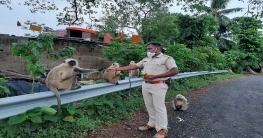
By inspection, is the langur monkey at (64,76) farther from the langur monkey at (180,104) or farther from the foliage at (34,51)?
the langur monkey at (180,104)

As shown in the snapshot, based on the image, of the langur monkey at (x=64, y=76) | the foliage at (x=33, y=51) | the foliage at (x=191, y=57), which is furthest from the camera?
the foliage at (x=191, y=57)

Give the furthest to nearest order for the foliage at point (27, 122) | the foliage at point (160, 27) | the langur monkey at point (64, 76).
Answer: the foliage at point (160, 27)
the langur monkey at point (64, 76)
the foliage at point (27, 122)

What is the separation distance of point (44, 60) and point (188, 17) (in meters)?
12.1

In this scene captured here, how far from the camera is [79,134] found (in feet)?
12.6

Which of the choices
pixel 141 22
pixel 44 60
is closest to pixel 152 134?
pixel 44 60

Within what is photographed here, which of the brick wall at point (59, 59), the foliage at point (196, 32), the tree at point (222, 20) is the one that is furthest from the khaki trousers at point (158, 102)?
the tree at point (222, 20)

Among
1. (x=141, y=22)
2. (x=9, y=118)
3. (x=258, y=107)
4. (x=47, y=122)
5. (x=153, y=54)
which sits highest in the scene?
(x=141, y=22)

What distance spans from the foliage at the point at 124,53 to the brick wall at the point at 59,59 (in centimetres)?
698

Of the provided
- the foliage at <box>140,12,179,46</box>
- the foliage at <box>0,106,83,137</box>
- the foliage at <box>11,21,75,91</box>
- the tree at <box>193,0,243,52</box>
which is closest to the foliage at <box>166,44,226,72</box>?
the foliage at <box>140,12,179,46</box>

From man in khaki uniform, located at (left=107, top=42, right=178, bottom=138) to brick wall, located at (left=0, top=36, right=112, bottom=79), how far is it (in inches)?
458

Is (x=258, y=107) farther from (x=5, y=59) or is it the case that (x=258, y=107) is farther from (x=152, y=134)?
(x=5, y=59)

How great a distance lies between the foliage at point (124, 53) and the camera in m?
8.86

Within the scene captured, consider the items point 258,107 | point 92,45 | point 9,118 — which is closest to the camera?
point 9,118

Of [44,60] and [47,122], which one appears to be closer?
[47,122]
